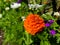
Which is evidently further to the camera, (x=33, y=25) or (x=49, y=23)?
(x=49, y=23)

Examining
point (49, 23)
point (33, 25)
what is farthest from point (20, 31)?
point (49, 23)

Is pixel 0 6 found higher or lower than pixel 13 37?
higher

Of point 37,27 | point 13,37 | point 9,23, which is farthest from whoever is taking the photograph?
point 9,23

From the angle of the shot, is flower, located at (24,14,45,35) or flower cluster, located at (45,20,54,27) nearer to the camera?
flower, located at (24,14,45,35)

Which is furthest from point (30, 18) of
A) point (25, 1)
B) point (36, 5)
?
point (25, 1)

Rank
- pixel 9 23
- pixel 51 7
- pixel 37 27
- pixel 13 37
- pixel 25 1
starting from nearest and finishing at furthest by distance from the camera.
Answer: pixel 37 27, pixel 13 37, pixel 9 23, pixel 51 7, pixel 25 1

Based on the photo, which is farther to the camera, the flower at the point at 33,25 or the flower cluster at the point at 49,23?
the flower cluster at the point at 49,23

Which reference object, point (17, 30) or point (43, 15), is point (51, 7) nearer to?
point (43, 15)

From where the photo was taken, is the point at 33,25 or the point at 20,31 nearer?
the point at 33,25

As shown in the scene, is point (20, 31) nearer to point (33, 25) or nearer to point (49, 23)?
point (33, 25)

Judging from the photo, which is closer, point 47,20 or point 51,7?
point 47,20

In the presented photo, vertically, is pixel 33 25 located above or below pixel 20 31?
above

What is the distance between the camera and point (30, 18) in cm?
249

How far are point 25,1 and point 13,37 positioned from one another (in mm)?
810
